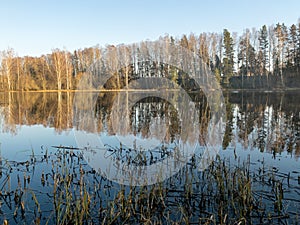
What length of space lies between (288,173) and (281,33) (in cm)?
5619

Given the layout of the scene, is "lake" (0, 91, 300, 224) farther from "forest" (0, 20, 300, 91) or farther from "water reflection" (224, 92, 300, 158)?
"forest" (0, 20, 300, 91)

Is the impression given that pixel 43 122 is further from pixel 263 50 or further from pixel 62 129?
pixel 263 50

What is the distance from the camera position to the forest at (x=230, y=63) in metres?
49.6

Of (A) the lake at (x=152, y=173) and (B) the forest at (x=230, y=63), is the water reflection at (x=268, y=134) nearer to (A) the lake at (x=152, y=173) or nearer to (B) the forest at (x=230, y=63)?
(A) the lake at (x=152, y=173)

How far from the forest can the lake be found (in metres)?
39.2

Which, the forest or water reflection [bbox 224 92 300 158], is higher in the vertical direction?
the forest

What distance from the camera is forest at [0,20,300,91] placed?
49562 millimetres

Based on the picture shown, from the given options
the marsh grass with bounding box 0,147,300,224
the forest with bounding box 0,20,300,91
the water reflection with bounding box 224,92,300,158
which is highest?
the forest with bounding box 0,20,300,91

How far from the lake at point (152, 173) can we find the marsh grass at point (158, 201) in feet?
0.05

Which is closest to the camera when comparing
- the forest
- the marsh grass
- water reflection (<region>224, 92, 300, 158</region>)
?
the marsh grass

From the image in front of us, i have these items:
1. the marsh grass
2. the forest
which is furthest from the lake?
the forest

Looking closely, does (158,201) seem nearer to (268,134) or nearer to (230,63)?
(268,134)

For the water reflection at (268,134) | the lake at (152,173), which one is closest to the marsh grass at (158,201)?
the lake at (152,173)

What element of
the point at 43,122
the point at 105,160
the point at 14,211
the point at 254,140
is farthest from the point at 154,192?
the point at 43,122
